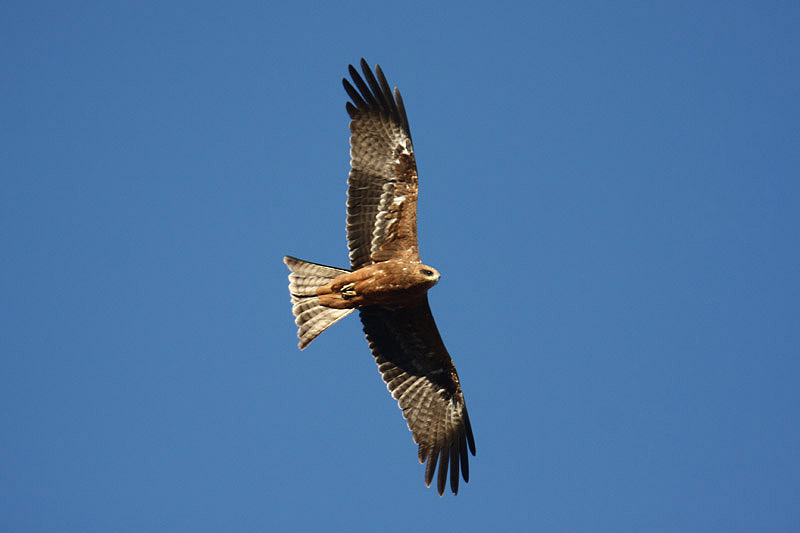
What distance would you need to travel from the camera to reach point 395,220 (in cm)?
1071

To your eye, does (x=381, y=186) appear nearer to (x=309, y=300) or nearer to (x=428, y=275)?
(x=428, y=275)

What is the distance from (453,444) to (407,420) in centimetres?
69

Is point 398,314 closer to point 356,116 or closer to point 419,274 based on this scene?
point 419,274

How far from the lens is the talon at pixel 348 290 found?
10672mm

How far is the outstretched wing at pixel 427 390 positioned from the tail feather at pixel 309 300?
0.60 meters

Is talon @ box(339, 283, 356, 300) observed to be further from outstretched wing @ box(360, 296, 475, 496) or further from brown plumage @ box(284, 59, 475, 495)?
outstretched wing @ box(360, 296, 475, 496)

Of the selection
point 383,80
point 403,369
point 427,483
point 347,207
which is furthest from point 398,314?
point 383,80

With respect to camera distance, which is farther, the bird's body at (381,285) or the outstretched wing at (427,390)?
the outstretched wing at (427,390)

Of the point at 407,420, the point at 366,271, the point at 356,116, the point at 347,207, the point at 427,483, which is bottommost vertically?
the point at 427,483

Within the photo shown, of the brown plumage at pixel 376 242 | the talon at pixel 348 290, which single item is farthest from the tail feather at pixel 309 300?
the talon at pixel 348 290

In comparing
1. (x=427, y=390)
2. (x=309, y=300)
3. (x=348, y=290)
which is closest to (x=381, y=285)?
(x=348, y=290)

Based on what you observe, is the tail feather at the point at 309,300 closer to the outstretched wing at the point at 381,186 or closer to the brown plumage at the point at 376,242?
the brown plumage at the point at 376,242

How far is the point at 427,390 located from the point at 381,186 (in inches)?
113

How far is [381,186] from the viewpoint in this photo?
10.7 m
